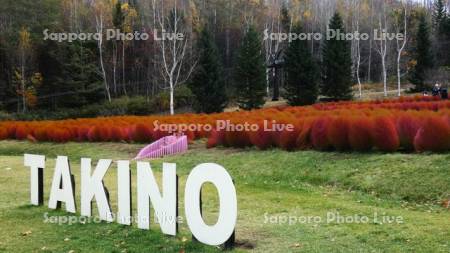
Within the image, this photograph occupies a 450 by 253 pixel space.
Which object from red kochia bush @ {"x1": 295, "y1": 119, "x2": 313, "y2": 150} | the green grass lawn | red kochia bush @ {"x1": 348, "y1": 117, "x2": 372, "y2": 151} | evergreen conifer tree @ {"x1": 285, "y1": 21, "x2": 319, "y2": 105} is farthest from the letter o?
evergreen conifer tree @ {"x1": 285, "y1": 21, "x2": 319, "y2": 105}

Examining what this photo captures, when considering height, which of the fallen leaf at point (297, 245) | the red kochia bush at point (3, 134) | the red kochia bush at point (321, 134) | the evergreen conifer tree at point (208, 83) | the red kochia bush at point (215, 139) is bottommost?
the fallen leaf at point (297, 245)

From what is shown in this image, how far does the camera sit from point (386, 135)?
10445 millimetres

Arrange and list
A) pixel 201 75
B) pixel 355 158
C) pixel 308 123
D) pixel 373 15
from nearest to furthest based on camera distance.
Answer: pixel 355 158
pixel 308 123
pixel 201 75
pixel 373 15

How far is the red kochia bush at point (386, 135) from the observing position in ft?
34.1

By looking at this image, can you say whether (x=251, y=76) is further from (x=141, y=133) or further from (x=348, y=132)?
(x=348, y=132)

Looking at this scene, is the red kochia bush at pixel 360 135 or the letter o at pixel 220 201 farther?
the red kochia bush at pixel 360 135

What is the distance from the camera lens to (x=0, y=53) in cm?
4369

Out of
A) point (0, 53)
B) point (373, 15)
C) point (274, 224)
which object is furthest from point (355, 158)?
point (373, 15)

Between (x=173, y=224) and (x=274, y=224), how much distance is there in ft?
4.67

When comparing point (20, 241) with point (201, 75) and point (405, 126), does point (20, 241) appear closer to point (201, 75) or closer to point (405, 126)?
point (405, 126)

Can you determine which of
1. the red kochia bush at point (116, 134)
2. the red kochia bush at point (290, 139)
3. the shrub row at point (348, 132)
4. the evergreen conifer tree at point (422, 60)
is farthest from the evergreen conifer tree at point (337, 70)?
the red kochia bush at point (290, 139)

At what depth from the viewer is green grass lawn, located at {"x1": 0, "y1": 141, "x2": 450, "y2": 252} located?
574cm

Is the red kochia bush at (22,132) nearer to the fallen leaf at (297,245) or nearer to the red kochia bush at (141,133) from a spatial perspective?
the red kochia bush at (141,133)

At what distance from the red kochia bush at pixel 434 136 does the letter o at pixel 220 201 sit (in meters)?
5.80
